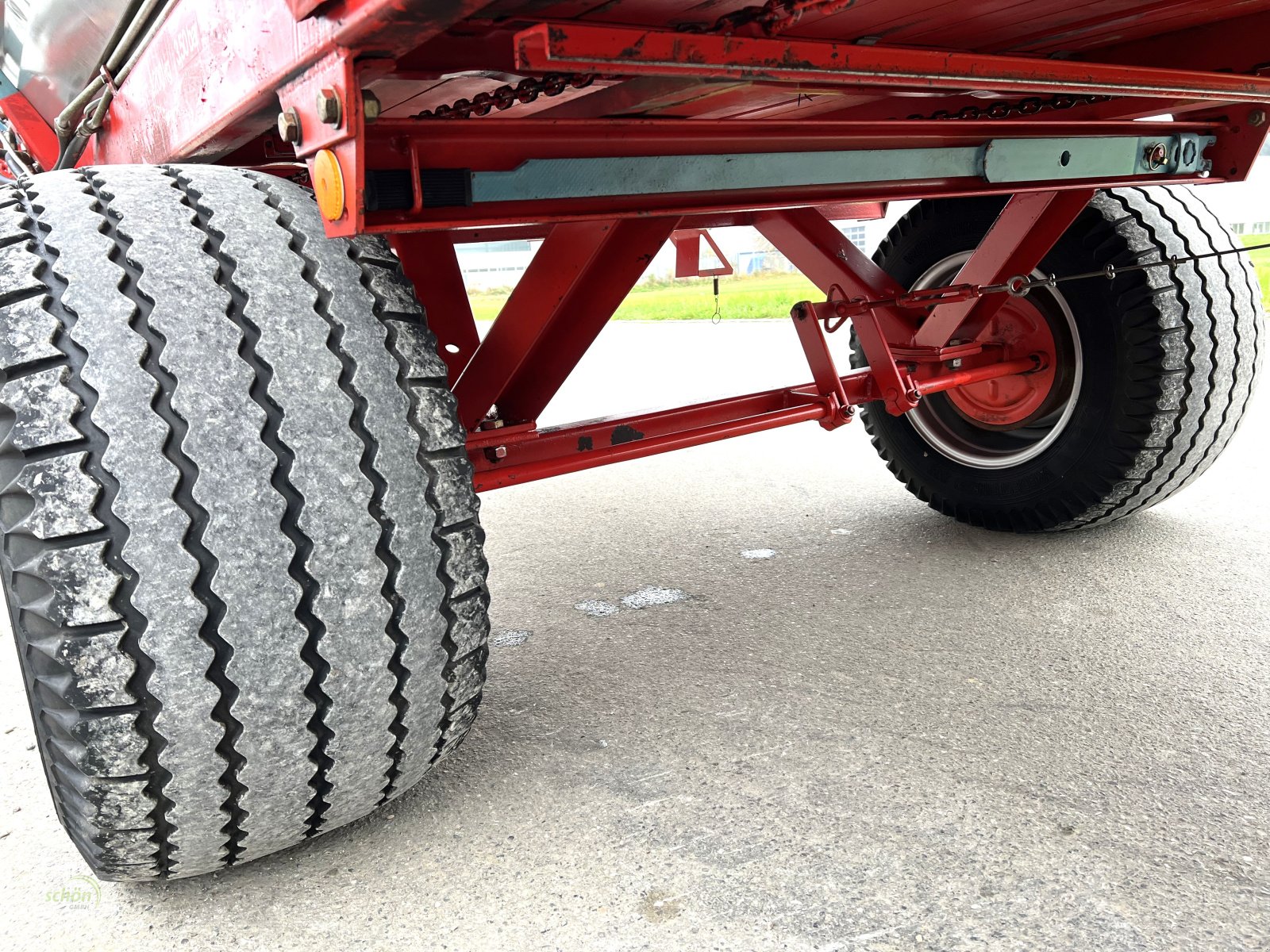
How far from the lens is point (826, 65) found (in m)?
1.44

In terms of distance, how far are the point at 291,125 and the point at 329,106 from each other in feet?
0.64

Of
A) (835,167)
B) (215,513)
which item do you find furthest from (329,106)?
(835,167)

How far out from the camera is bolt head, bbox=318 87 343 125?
3.96 ft

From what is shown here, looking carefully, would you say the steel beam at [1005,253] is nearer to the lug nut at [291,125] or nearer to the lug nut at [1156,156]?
the lug nut at [1156,156]

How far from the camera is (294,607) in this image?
1401mm

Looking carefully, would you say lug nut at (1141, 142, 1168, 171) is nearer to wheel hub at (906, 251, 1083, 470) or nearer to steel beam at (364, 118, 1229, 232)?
steel beam at (364, 118, 1229, 232)

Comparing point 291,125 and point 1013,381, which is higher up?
point 291,125

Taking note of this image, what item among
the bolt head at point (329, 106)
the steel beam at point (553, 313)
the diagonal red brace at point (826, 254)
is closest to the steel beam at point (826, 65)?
the bolt head at point (329, 106)

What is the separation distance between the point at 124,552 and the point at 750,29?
45.9 inches

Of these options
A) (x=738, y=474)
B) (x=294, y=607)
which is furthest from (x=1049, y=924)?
(x=738, y=474)

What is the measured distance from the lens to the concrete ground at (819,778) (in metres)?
1.53

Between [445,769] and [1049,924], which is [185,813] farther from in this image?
[1049,924]

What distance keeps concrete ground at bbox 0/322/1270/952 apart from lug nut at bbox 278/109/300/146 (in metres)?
1.25

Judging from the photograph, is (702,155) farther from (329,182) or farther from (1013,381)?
(1013,381)
